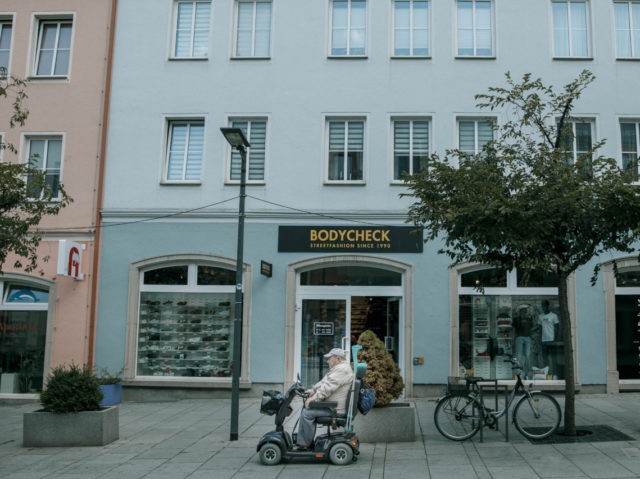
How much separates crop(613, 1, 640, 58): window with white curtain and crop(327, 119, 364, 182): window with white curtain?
617cm

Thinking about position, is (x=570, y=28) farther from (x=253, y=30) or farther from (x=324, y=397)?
(x=324, y=397)

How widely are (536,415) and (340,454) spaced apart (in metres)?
3.16

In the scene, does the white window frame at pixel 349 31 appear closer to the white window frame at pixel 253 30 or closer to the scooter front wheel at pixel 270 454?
the white window frame at pixel 253 30

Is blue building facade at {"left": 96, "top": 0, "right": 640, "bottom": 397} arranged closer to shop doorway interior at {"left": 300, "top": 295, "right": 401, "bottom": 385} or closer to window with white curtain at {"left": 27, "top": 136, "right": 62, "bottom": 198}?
shop doorway interior at {"left": 300, "top": 295, "right": 401, "bottom": 385}

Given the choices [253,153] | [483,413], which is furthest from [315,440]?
[253,153]

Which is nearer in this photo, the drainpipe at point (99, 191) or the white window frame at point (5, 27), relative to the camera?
the drainpipe at point (99, 191)

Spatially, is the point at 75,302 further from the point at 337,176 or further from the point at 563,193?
the point at 563,193

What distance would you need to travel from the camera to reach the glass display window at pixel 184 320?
15430 mm

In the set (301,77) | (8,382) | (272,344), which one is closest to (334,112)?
(301,77)

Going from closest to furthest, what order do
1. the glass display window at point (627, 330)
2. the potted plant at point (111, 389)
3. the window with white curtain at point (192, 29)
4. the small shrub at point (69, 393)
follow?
the small shrub at point (69, 393) → the potted plant at point (111, 389) → the glass display window at point (627, 330) → the window with white curtain at point (192, 29)

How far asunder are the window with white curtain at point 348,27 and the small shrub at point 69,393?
369 inches

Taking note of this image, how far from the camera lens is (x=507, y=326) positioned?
15117mm

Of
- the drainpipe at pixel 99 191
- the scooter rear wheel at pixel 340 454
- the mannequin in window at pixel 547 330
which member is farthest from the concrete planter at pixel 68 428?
the mannequin in window at pixel 547 330

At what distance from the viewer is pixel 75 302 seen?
15297mm
